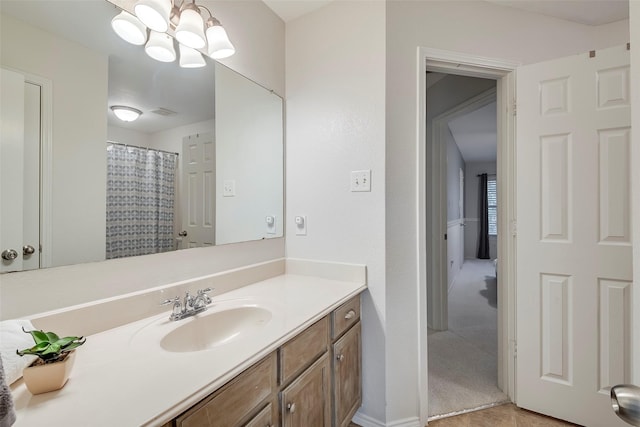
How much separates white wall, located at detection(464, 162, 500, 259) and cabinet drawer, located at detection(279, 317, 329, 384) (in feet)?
21.9

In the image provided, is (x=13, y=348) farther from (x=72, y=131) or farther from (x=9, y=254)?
(x=72, y=131)

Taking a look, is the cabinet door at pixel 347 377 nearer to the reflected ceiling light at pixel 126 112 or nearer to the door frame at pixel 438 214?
the reflected ceiling light at pixel 126 112

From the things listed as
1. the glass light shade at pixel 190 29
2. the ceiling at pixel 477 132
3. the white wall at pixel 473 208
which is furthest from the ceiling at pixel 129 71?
the white wall at pixel 473 208

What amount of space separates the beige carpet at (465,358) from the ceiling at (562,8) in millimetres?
2428

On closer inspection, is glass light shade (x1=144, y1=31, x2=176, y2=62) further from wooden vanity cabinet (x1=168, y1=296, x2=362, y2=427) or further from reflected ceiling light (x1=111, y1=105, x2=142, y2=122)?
wooden vanity cabinet (x1=168, y1=296, x2=362, y2=427)

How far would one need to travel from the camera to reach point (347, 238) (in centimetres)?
156

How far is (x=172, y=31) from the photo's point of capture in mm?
1158

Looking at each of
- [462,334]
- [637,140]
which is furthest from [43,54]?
[462,334]

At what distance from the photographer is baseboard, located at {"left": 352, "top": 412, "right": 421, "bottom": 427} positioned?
Result: 4.77 feet

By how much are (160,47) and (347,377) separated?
1700mm

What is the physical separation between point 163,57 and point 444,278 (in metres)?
2.66

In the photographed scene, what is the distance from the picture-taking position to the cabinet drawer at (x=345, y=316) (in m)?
1.22

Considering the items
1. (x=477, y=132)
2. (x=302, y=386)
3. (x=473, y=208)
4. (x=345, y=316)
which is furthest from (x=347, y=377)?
(x=473, y=208)

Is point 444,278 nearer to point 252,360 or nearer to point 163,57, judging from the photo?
point 252,360
